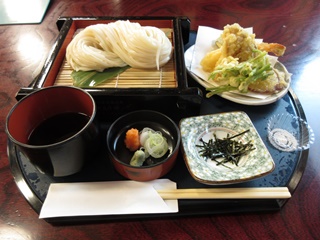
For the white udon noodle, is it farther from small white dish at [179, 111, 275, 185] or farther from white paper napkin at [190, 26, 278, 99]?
small white dish at [179, 111, 275, 185]

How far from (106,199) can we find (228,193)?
458mm

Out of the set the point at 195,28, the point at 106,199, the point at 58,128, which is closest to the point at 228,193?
the point at 106,199

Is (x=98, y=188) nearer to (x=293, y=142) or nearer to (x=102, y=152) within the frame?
(x=102, y=152)

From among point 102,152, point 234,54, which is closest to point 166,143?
point 102,152

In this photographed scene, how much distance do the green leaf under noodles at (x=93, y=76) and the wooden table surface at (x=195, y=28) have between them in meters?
0.41

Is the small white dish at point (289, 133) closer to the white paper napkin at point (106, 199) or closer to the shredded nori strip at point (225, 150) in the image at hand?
the shredded nori strip at point (225, 150)

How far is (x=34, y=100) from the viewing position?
1.01m

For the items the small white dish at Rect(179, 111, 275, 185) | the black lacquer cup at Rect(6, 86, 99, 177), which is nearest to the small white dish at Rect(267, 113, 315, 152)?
the small white dish at Rect(179, 111, 275, 185)

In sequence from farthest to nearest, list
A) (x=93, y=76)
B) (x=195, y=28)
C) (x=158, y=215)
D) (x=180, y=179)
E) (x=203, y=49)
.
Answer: (x=195, y=28), (x=203, y=49), (x=93, y=76), (x=180, y=179), (x=158, y=215)

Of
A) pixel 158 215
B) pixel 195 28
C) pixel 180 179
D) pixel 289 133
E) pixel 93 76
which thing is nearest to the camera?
pixel 158 215

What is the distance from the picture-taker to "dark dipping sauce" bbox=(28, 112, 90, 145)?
3.28ft

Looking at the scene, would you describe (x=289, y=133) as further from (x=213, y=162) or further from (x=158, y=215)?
(x=158, y=215)

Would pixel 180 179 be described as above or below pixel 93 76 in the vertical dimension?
below

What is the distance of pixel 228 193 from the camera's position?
937mm
